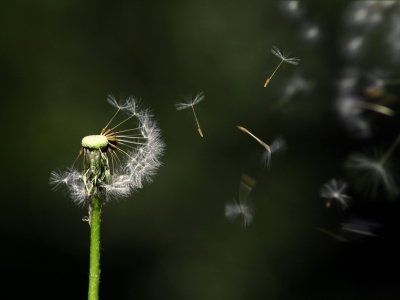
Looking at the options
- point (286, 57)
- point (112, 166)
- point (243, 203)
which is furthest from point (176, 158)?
point (112, 166)

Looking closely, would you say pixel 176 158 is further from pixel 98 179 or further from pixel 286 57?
pixel 98 179

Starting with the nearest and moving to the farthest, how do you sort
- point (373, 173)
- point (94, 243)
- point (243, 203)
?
point (94, 243) → point (373, 173) → point (243, 203)

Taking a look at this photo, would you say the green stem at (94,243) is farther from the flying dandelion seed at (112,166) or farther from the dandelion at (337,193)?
the dandelion at (337,193)

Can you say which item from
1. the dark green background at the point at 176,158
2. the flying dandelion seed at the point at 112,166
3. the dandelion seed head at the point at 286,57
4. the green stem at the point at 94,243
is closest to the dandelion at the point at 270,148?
the dark green background at the point at 176,158

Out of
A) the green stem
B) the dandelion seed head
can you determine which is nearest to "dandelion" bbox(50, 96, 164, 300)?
the green stem

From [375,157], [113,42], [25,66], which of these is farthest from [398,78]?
[25,66]

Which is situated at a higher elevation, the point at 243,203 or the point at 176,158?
the point at 176,158
